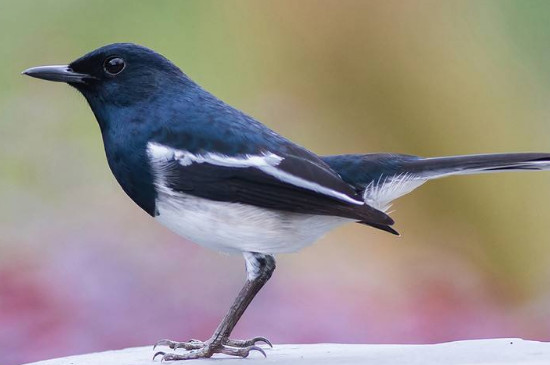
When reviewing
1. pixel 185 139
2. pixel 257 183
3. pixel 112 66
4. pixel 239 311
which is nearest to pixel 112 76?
pixel 112 66

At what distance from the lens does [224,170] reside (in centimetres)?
347

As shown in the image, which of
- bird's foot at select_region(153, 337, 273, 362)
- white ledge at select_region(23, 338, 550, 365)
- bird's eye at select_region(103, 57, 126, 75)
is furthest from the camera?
bird's eye at select_region(103, 57, 126, 75)

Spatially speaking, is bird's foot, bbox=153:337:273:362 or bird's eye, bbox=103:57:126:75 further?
bird's eye, bbox=103:57:126:75

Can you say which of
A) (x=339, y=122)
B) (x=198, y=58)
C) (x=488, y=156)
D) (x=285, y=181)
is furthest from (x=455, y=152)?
(x=285, y=181)

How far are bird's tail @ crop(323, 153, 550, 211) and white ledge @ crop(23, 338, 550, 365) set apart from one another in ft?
1.70

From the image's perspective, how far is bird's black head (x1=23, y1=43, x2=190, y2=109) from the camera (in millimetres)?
3693

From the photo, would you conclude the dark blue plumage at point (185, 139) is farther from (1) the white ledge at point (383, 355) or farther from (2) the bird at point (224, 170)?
(1) the white ledge at point (383, 355)

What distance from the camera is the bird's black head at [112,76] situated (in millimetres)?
3693

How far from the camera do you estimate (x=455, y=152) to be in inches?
222

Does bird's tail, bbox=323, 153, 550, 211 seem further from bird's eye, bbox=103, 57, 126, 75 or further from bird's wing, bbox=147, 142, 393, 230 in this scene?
bird's eye, bbox=103, 57, 126, 75

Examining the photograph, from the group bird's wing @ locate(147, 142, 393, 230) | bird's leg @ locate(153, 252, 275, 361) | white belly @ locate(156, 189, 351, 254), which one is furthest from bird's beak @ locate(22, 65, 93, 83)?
bird's leg @ locate(153, 252, 275, 361)

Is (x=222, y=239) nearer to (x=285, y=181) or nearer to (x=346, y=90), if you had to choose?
(x=285, y=181)

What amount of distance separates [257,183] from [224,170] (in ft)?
0.38

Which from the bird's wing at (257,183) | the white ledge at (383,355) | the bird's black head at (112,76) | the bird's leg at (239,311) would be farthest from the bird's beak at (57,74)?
the white ledge at (383,355)
